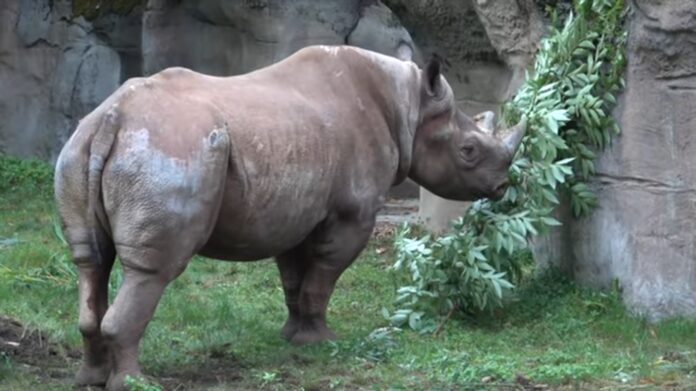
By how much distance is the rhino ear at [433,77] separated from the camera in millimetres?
7578

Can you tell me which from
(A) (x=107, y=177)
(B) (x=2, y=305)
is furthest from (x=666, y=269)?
(B) (x=2, y=305)

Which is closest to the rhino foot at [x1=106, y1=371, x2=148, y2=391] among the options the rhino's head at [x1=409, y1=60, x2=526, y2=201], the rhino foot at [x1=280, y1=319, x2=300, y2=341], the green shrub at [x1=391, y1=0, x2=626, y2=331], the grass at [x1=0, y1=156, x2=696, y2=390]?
the grass at [x1=0, y1=156, x2=696, y2=390]

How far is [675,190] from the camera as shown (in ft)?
24.3

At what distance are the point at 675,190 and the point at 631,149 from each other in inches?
14.1

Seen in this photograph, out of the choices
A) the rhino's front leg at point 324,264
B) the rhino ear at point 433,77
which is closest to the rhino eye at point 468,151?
the rhino ear at point 433,77

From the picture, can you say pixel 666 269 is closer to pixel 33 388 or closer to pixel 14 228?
pixel 33 388

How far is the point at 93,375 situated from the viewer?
6309 millimetres

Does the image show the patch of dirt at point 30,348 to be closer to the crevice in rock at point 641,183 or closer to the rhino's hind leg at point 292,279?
the rhino's hind leg at point 292,279

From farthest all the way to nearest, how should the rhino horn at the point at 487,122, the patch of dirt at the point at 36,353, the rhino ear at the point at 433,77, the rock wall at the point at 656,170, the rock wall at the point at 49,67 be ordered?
the rock wall at the point at 49,67, the rhino horn at the point at 487,122, the rhino ear at the point at 433,77, the rock wall at the point at 656,170, the patch of dirt at the point at 36,353

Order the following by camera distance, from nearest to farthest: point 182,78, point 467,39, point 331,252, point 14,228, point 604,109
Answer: point 182,78
point 331,252
point 604,109
point 467,39
point 14,228

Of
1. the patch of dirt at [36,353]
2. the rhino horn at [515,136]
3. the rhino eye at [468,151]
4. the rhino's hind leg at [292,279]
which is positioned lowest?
the patch of dirt at [36,353]

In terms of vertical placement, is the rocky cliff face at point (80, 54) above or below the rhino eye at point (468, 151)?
above

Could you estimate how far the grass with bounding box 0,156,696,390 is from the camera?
20.9 ft

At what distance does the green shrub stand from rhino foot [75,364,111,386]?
2045mm
